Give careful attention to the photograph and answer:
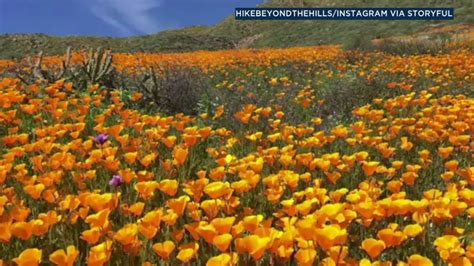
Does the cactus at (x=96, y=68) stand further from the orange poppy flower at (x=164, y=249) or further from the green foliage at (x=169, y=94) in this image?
the orange poppy flower at (x=164, y=249)

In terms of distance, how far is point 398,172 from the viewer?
4.24 metres

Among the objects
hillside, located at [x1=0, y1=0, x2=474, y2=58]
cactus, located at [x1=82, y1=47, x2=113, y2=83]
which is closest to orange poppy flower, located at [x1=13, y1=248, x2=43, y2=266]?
cactus, located at [x1=82, y1=47, x2=113, y2=83]

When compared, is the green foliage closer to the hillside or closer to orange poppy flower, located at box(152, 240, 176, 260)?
orange poppy flower, located at box(152, 240, 176, 260)

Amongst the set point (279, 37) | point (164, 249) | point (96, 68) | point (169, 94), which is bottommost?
point (164, 249)

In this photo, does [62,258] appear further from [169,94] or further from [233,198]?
[169,94]

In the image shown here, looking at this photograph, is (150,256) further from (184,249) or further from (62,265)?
(62,265)

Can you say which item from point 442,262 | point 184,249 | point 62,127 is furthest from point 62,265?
point 62,127

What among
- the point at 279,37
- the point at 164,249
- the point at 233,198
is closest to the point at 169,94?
the point at 233,198

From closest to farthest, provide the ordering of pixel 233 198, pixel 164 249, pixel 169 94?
pixel 164 249 < pixel 233 198 < pixel 169 94

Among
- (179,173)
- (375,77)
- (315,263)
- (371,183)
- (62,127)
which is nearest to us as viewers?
(315,263)

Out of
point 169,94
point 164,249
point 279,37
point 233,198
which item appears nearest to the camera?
point 164,249

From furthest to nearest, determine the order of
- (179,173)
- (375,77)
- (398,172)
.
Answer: (375,77)
(398,172)
(179,173)

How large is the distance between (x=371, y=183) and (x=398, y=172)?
984 millimetres

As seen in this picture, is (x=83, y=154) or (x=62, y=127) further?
(x=62, y=127)
